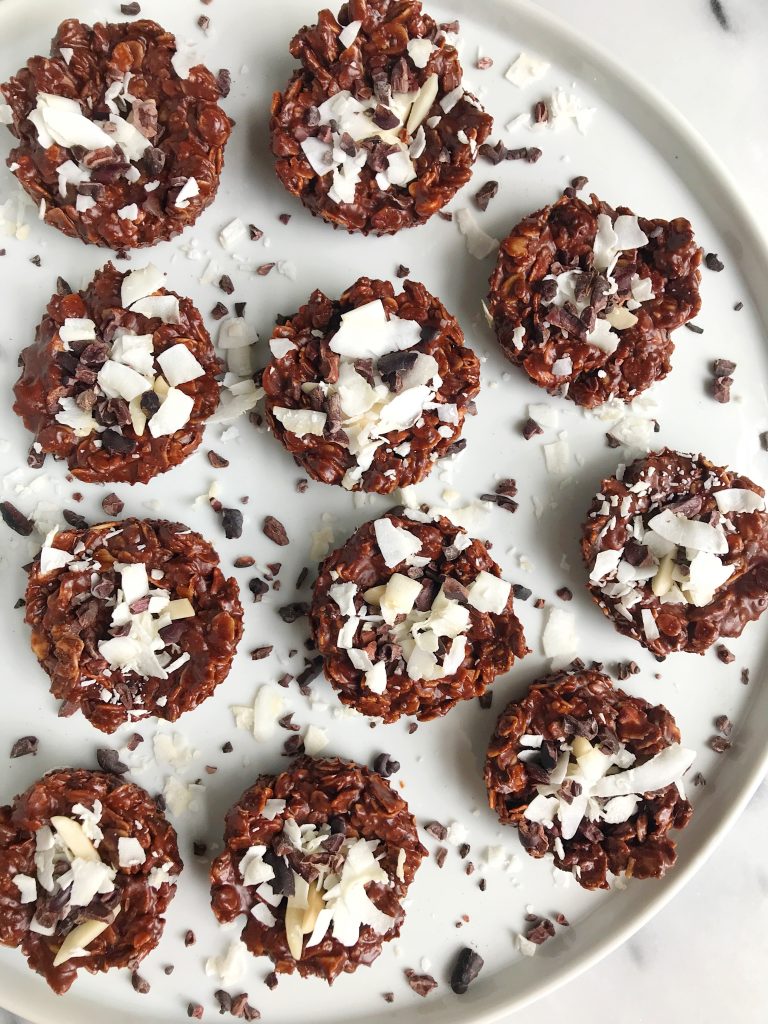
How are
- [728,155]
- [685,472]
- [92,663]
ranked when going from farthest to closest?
[728,155], [685,472], [92,663]

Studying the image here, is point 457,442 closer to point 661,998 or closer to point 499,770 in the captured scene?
point 499,770

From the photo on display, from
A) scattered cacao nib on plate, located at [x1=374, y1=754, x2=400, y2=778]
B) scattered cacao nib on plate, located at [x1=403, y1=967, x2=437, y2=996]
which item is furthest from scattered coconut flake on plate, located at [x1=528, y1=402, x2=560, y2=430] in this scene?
scattered cacao nib on plate, located at [x1=403, y1=967, x2=437, y2=996]

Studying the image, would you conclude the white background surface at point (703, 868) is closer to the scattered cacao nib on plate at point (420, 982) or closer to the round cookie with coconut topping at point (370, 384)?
the scattered cacao nib on plate at point (420, 982)

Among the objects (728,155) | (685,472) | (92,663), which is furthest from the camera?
(728,155)

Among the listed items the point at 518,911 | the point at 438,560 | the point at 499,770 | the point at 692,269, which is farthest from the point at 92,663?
the point at 692,269

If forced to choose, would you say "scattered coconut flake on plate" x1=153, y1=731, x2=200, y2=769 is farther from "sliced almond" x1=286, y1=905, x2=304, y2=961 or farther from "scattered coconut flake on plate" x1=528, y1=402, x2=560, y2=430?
"scattered coconut flake on plate" x1=528, y1=402, x2=560, y2=430

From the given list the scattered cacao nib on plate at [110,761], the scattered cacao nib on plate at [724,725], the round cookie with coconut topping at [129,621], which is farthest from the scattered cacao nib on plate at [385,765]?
the scattered cacao nib on plate at [724,725]

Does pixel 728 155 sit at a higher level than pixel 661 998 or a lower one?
higher
